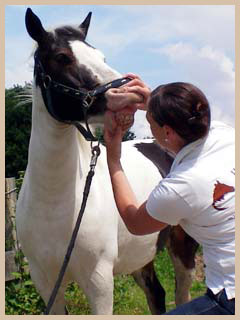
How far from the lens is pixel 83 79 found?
3238 millimetres

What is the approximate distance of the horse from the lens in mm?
3292

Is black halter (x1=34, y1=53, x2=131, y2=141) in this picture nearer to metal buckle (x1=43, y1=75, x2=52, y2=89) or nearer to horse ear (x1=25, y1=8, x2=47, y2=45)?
metal buckle (x1=43, y1=75, x2=52, y2=89)

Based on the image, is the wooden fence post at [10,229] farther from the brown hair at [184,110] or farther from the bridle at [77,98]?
the brown hair at [184,110]

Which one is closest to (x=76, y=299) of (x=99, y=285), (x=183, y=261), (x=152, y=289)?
(x=152, y=289)

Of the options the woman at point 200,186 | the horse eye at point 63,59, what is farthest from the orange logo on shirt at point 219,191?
the horse eye at point 63,59

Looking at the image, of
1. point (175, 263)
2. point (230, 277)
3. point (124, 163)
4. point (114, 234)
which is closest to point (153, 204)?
point (230, 277)

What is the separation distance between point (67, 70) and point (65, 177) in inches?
27.0

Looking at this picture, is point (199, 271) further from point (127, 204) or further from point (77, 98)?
point (127, 204)

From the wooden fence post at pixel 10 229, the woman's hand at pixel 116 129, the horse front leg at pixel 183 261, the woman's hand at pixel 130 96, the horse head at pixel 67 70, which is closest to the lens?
the woman's hand at pixel 116 129

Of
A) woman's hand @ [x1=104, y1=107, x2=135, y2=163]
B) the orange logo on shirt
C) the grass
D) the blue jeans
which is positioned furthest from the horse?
the grass

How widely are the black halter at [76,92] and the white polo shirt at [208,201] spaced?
92cm

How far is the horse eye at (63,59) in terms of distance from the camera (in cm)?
329

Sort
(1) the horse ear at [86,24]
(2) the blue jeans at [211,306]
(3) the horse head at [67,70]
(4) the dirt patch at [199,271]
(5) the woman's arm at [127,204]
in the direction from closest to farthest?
1. (2) the blue jeans at [211,306]
2. (5) the woman's arm at [127,204]
3. (3) the horse head at [67,70]
4. (1) the horse ear at [86,24]
5. (4) the dirt patch at [199,271]

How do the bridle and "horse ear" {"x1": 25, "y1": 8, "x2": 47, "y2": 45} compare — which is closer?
the bridle
